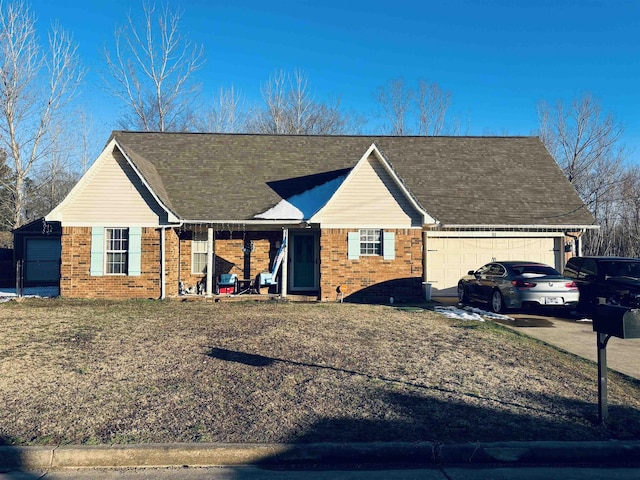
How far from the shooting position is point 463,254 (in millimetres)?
16812

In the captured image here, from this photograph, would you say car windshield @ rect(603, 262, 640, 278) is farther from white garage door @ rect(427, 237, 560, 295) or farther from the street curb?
the street curb

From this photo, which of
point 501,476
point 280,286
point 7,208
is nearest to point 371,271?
point 280,286

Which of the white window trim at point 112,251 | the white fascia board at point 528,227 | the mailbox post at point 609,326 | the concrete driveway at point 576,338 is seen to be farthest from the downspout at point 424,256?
the mailbox post at point 609,326

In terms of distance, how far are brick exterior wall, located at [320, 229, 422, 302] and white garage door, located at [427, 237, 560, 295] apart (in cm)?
162

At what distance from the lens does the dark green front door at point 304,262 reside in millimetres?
16656

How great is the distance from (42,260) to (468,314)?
17.8 metres

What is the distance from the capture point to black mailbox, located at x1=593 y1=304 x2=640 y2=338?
4.78 m

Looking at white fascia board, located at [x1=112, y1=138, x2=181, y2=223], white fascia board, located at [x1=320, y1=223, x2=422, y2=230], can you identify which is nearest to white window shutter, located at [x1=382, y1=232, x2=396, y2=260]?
white fascia board, located at [x1=320, y1=223, x2=422, y2=230]

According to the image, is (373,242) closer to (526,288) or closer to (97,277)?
(526,288)

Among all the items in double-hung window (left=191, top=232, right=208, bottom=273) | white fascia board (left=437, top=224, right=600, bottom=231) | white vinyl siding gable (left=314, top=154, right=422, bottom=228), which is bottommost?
double-hung window (left=191, top=232, right=208, bottom=273)

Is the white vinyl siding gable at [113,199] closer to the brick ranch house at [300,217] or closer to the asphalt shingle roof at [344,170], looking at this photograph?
the brick ranch house at [300,217]

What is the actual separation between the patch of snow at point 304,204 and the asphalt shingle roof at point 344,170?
0.39 m

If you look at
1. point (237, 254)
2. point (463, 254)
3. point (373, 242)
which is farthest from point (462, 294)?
point (237, 254)

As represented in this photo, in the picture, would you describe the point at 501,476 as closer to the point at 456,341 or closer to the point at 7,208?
the point at 456,341
